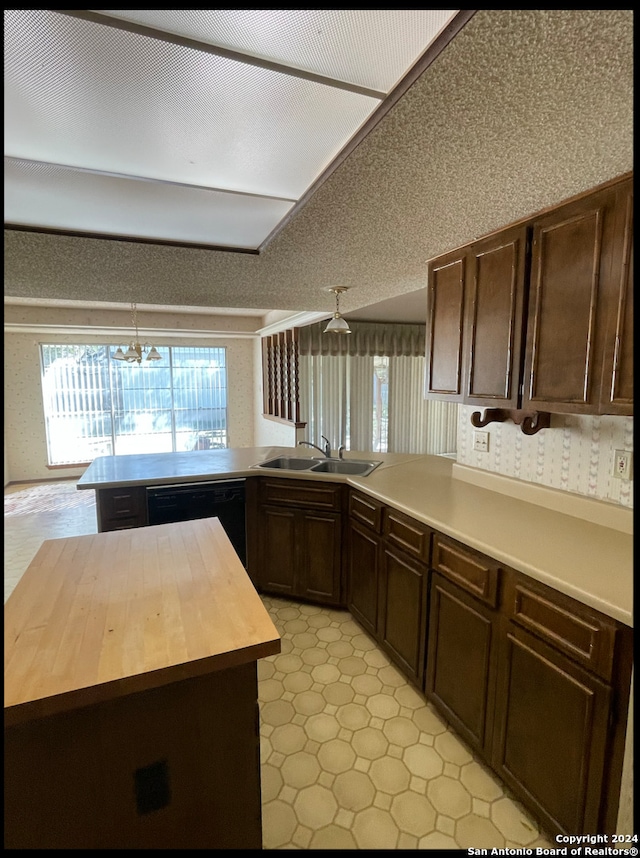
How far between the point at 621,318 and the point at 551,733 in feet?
4.46

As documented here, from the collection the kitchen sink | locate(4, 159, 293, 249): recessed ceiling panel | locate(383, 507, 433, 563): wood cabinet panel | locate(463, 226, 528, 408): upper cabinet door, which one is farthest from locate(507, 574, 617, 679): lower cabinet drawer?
locate(4, 159, 293, 249): recessed ceiling panel

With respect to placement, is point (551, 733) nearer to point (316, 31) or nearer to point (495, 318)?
point (495, 318)

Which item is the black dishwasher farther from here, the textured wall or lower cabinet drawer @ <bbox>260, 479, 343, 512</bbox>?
the textured wall

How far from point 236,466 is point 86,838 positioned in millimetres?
2104

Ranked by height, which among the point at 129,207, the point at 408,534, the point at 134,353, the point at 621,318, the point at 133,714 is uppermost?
the point at 129,207

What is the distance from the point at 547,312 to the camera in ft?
5.44

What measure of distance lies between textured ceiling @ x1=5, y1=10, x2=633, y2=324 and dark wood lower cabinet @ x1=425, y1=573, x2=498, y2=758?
1.50 m

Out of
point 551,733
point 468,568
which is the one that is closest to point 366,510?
point 468,568

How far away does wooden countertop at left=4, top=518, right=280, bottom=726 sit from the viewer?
0.92m

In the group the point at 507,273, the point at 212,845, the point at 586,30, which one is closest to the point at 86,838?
the point at 212,845

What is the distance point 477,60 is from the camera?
0.89 m

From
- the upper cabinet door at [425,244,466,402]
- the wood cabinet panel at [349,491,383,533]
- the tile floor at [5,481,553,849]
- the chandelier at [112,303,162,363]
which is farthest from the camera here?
the chandelier at [112,303,162,363]

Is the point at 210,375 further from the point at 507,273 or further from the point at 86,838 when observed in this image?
the point at 86,838

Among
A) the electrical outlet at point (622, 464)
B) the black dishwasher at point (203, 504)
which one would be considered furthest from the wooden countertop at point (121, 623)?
the electrical outlet at point (622, 464)
